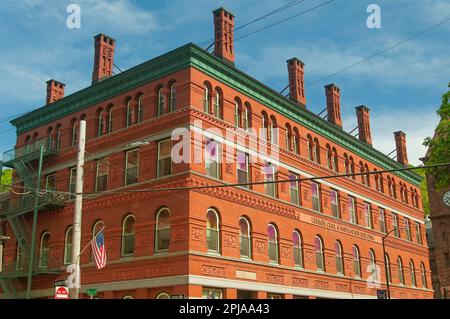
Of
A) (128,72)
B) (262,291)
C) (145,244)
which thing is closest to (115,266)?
(145,244)

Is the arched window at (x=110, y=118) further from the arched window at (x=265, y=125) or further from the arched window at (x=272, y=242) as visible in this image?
the arched window at (x=272, y=242)

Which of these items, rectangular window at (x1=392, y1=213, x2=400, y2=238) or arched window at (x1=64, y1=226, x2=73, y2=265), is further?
rectangular window at (x1=392, y1=213, x2=400, y2=238)

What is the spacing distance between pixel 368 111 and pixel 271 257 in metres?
22.2

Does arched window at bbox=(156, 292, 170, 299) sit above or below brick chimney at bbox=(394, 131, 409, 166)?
below

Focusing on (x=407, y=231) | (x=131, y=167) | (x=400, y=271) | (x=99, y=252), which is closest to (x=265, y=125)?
(x=131, y=167)

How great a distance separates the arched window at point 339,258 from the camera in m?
35.9

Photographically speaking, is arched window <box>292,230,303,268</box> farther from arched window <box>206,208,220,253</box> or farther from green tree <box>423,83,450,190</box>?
green tree <box>423,83,450,190</box>

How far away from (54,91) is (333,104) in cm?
2109

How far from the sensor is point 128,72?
29500 millimetres

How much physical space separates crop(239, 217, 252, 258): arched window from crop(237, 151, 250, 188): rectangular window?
2.29m

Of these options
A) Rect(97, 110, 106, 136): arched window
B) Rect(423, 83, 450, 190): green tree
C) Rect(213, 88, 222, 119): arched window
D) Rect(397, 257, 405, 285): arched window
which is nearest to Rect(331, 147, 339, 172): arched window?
Rect(423, 83, 450, 190): green tree

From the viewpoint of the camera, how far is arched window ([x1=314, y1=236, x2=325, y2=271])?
111 feet

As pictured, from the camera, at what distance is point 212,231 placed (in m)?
26.0

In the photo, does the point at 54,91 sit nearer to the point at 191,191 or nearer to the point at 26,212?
the point at 26,212
